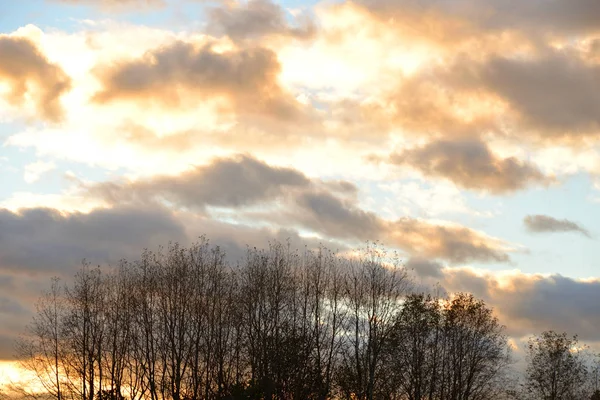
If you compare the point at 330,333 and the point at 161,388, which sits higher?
the point at 330,333

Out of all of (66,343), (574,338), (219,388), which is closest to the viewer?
(219,388)

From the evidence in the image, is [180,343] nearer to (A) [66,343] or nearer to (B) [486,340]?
(A) [66,343]

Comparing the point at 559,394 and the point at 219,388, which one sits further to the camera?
the point at 559,394

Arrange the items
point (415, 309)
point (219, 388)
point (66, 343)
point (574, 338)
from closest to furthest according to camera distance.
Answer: point (219, 388) < point (66, 343) < point (415, 309) < point (574, 338)

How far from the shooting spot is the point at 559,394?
76.8 meters

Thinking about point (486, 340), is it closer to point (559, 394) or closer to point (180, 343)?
point (559, 394)

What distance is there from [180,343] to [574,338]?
140 feet

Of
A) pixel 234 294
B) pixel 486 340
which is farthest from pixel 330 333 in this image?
pixel 486 340

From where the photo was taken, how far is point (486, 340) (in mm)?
76062

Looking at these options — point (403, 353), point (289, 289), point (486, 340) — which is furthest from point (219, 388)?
point (486, 340)

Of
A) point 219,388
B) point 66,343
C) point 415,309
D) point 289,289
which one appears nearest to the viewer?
point 219,388

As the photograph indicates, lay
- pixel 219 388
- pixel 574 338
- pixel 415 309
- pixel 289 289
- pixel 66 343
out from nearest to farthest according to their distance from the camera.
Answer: pixel 219 388 < pixel 289 289 < pixel 66 343 < pixel 415 309 < pixel 574 338

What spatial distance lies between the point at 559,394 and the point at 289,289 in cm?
3295

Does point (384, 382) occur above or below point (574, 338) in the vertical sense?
below
